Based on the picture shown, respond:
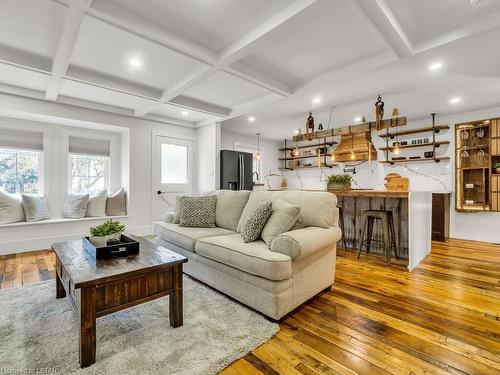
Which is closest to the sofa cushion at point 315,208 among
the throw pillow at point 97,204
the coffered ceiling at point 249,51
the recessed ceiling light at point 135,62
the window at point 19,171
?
the coffered ceiling at point 249,51

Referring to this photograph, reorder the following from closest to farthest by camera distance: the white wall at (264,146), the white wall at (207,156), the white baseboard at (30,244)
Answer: the white baseboard at (30,244)
the white wall at (207,156)
the white wall at (264,146)

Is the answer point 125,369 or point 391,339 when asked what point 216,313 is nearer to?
point 125,369

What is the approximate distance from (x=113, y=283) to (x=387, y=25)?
286cm

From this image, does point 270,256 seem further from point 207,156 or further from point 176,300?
point 207,156

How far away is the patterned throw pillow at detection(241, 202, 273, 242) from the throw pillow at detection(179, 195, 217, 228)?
0.84 m

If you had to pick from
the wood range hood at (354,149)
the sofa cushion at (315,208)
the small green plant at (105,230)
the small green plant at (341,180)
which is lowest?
the small green plant at (105,230)

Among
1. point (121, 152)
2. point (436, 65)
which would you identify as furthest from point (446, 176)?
point (121, 152)

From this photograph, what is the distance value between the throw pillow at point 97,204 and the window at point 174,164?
112cm

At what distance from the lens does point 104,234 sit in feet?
6.75

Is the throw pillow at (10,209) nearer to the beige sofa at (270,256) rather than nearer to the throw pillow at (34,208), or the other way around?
the throw pillow at (34,208)

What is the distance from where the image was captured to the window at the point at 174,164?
17.5ft

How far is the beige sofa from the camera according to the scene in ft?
6.30

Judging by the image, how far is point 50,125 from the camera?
174 inches

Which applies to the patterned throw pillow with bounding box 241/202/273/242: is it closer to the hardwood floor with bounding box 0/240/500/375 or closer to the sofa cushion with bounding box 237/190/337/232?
the sofa cushion with bounding box 237/190/337/232
